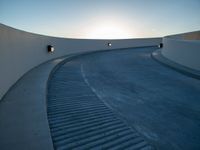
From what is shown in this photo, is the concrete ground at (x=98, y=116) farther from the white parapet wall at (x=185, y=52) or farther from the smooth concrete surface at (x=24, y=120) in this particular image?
the white parapet wall at (x=185, y=52)

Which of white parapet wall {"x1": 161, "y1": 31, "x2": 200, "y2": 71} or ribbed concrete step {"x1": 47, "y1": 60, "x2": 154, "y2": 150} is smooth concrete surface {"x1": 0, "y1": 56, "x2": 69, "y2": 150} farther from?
white parapet wall {"x1": 161, "y1": 31, "x2": 200, "y2": 71}

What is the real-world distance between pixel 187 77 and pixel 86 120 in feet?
23.8

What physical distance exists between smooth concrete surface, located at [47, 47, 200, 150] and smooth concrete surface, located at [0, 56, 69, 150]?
0.31m

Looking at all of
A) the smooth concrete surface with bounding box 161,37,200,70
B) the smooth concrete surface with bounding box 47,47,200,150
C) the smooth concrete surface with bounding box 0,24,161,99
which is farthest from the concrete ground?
the smooth concrete surface with bounding box 161,37,200,70

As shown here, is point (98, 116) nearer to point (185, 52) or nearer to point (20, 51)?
point (20, 51)

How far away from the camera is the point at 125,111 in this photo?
551 centimetres

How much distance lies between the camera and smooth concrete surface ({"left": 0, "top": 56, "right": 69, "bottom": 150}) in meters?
3.30

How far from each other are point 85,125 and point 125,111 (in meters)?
1.40

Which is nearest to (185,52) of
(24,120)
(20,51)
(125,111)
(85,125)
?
(125,111)

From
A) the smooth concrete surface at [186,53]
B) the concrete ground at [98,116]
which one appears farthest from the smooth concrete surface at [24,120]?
the smooth concrete surface at [186,53]

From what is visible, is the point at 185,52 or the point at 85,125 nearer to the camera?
the point at 85,125

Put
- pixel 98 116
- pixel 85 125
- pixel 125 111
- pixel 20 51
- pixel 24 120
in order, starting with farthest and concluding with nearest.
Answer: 1. pixel 20 51
2. pixel 125 111
3. pixel 98 116
4. pixel 85 125
5. pixel 24 120

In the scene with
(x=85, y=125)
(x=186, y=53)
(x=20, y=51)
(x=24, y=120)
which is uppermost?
(x=20, y=51)

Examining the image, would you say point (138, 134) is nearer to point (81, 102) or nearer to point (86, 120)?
point (86, 120)
